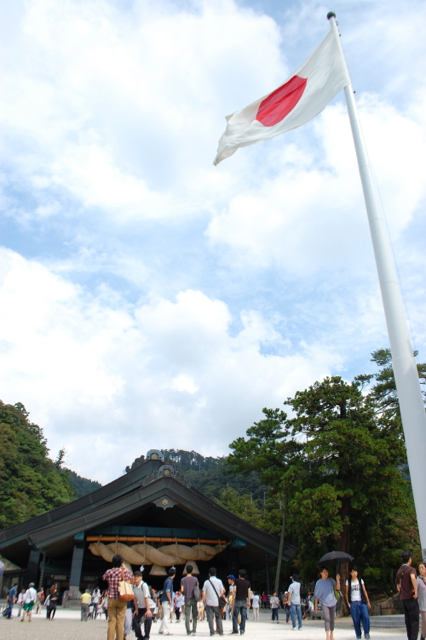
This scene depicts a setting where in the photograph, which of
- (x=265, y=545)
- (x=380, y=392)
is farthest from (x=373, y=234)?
(x=380, y=392)

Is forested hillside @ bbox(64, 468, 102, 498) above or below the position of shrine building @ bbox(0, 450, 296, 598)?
above

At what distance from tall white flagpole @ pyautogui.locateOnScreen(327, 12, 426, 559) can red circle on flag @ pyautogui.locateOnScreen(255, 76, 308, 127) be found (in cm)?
175

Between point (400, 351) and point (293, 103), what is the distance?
6383 millimetres

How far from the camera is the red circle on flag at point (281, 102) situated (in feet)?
35.4

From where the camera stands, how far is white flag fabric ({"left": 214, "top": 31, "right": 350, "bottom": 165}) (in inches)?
396

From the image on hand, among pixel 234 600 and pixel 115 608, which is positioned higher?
pixel 115 608

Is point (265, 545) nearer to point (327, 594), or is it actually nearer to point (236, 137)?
point (327, 594)

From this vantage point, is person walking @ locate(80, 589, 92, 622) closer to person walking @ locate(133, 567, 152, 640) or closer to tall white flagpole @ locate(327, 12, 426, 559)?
person walking @ locate(133, 567, 152, 640)

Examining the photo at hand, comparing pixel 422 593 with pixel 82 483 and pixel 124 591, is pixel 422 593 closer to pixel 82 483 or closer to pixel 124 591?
pixel 124 591

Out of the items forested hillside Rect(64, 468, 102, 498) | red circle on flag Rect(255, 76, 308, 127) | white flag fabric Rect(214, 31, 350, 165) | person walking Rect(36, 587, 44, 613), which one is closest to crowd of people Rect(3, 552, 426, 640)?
person walking Rect(36, 587, 44, 613)

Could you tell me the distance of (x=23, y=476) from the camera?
61812 millimetres

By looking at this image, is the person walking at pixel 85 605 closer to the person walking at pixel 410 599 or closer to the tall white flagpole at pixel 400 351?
the person walking at pixel 410 599

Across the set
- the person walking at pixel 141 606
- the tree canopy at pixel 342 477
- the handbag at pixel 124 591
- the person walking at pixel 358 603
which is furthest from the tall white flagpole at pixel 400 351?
the tree canopy at pixel 342 477

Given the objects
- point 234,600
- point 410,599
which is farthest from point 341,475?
point 410,599
